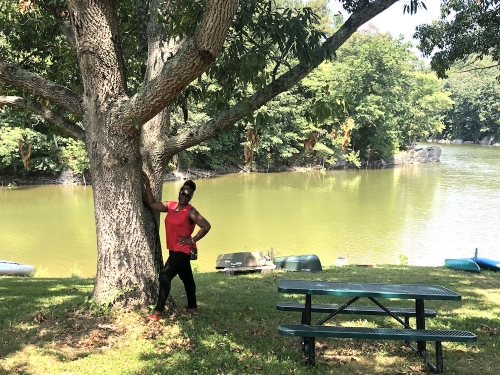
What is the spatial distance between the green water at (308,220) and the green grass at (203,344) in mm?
8791

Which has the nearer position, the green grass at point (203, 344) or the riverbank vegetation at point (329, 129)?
the green grass at point (203, 344)

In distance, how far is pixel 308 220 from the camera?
2192cm

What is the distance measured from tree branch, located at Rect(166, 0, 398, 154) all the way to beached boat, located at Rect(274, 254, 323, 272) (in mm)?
6299

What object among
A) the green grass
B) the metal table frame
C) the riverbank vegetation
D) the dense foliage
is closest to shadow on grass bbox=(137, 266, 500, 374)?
the green grass

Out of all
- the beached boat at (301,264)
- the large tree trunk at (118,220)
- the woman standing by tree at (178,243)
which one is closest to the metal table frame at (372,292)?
the woman standing by tree at (178,243)

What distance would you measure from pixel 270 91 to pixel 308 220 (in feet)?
57.8

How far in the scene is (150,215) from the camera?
4.79 meters

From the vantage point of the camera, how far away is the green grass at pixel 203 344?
11.8 feet

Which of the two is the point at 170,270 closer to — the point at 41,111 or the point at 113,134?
the point at 113,134

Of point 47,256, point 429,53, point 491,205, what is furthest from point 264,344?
point 491,205

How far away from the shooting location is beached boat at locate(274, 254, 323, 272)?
10.5m

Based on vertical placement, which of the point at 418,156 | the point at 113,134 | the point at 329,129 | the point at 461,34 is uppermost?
the point at 461,34

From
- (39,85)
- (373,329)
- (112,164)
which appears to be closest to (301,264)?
(112,164)

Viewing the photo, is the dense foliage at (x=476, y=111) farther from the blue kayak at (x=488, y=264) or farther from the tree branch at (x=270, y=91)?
the tree branch at (x=270, y=91)
